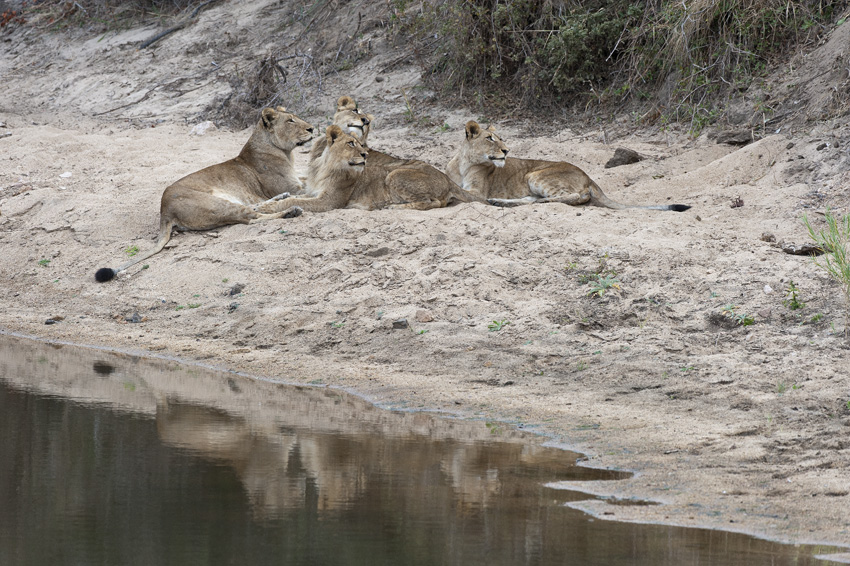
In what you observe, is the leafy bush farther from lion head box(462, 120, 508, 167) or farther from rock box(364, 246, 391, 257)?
rock box(364, 246, 391, 257)

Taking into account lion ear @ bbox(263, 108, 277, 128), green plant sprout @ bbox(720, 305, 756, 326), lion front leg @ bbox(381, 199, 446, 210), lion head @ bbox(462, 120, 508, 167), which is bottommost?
green plant sprout @ bbox(720, 305, 756, 326)

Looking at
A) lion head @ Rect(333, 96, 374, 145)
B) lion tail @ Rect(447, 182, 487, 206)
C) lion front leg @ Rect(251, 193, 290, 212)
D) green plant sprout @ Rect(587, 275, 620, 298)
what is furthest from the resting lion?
green plant sprout @ Rect(587, 275, 620, 298)

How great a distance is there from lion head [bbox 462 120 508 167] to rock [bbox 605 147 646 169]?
1150mm

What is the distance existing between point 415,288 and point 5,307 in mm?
3624

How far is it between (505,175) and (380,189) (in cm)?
122

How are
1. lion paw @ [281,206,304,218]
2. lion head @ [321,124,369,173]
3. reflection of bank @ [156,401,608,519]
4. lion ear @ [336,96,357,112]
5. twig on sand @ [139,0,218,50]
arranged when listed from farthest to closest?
1. twig on sand @ [139,0,218,50]
2. lion ear @ [336,96,357,112]
3. lion head @ [321,124,369,173]
4. lion paw @ [281,206,304,218]
5. reflection of bank @ [156,401,608,519]

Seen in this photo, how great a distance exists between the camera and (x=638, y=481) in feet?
14.3

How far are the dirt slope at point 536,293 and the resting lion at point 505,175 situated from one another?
48 cm

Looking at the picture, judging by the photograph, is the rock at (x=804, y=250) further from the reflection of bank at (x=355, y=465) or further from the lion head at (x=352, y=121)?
the lion head at (x=352, y=121)

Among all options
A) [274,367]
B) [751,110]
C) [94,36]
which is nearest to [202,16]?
[94,36]

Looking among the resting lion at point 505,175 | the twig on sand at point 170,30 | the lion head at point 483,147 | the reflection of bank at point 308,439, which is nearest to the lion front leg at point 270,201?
the resting lion at point 505,175

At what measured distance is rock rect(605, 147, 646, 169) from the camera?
33.0 ft

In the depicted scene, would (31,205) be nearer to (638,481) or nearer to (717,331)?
(717,331)

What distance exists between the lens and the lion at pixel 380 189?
9.23 meters
